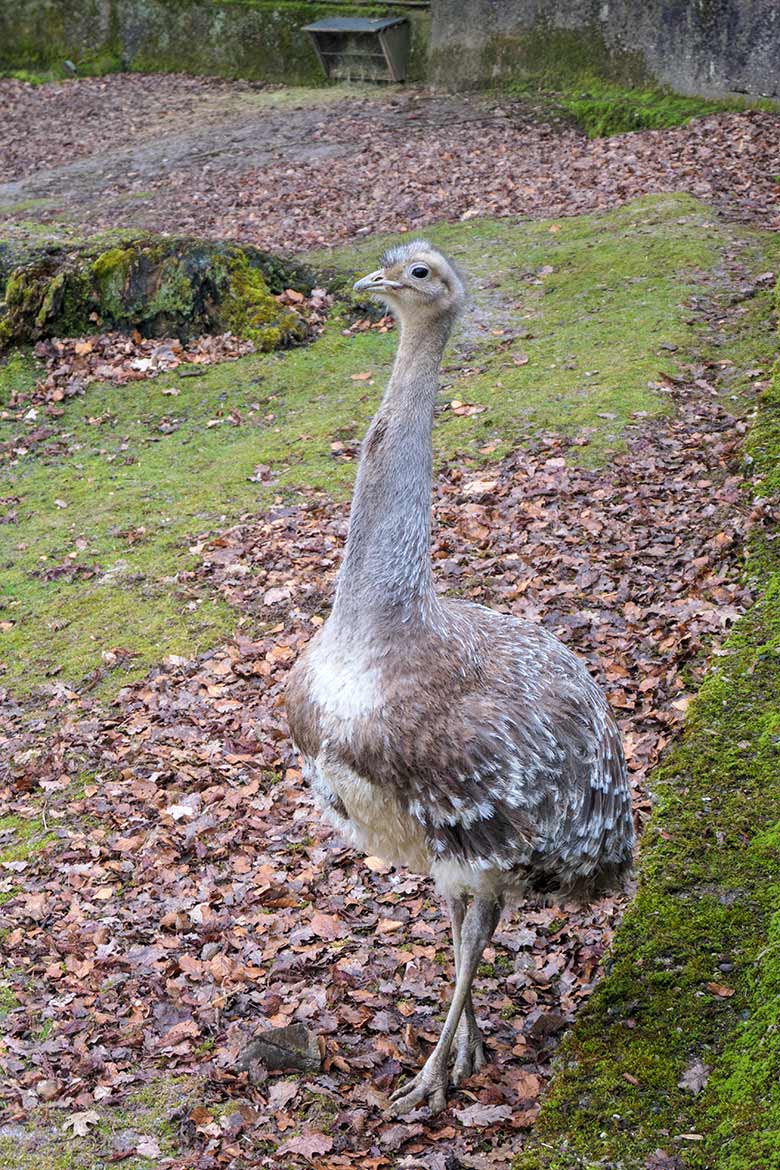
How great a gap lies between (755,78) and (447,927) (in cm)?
1614

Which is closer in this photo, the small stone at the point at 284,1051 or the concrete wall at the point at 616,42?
the small stone at the point at 284,1051

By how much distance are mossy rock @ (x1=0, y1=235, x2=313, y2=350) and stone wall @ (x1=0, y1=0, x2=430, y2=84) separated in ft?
37.3

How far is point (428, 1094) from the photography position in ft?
16.1

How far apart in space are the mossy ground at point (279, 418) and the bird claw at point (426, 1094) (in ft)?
12.8

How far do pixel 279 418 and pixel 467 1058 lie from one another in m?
7.89

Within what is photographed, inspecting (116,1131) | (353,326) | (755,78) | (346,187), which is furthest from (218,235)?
(116,1131)

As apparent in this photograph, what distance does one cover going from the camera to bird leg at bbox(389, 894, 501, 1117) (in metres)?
4.78

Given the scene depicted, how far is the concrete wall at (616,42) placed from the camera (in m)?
18.2

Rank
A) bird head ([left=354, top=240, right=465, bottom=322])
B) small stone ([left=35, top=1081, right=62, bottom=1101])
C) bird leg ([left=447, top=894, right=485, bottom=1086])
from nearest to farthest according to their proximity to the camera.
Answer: bird head ([left=354, top=240, right=465, bottom=322]) < small stone ([left=35, top=1081, right=62, bottom=1101]) < bird leg ([left=447, top=894, right=485, bottom=1086])

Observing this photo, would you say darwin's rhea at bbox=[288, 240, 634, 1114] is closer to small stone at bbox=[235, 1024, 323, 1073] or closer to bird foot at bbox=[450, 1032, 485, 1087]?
bird foot at bbox=[450, 1032, 485, 1087]

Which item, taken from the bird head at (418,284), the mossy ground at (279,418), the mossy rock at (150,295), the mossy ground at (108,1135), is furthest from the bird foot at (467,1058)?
the mossy rock at (150,295)

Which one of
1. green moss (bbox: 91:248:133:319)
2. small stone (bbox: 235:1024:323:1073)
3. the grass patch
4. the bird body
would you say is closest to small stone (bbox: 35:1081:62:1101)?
small stone (bbox: 235:1024:323:1073)

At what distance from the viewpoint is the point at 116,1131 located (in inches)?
184

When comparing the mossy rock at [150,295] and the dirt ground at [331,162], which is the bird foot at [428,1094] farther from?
the dirt ground at [331,162]
